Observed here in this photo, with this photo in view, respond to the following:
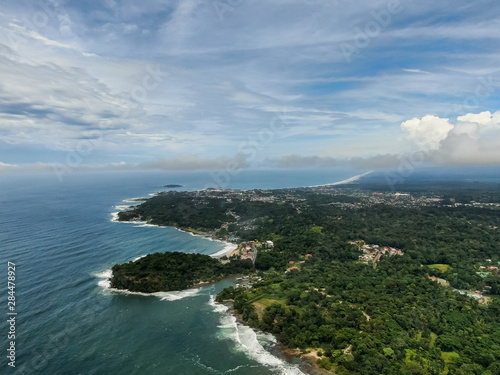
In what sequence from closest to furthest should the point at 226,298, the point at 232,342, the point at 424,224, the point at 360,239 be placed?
the point at 232,342
the point at 226,298
the point at 360,239
the point at 424,224

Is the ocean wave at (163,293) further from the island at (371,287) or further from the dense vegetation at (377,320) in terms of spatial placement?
the dense vegetation at (377,320)

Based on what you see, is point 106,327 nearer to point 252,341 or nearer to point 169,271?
point 169,271

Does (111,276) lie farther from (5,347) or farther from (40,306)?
(5,347)

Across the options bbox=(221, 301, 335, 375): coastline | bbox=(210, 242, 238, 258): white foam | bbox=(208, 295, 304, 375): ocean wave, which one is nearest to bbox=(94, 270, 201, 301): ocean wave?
bbox=(208, 295, 304, 375): ocean wave

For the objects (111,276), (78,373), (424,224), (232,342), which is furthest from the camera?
(424,224)

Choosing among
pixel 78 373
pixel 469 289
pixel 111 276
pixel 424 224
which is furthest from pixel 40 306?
pixel 424 224

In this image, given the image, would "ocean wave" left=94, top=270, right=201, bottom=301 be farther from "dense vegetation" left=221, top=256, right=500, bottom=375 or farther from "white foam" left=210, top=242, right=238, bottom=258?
"white foam" left=210, top=242, right=238, bottom=258

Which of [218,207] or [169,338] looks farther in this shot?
[218,207]
